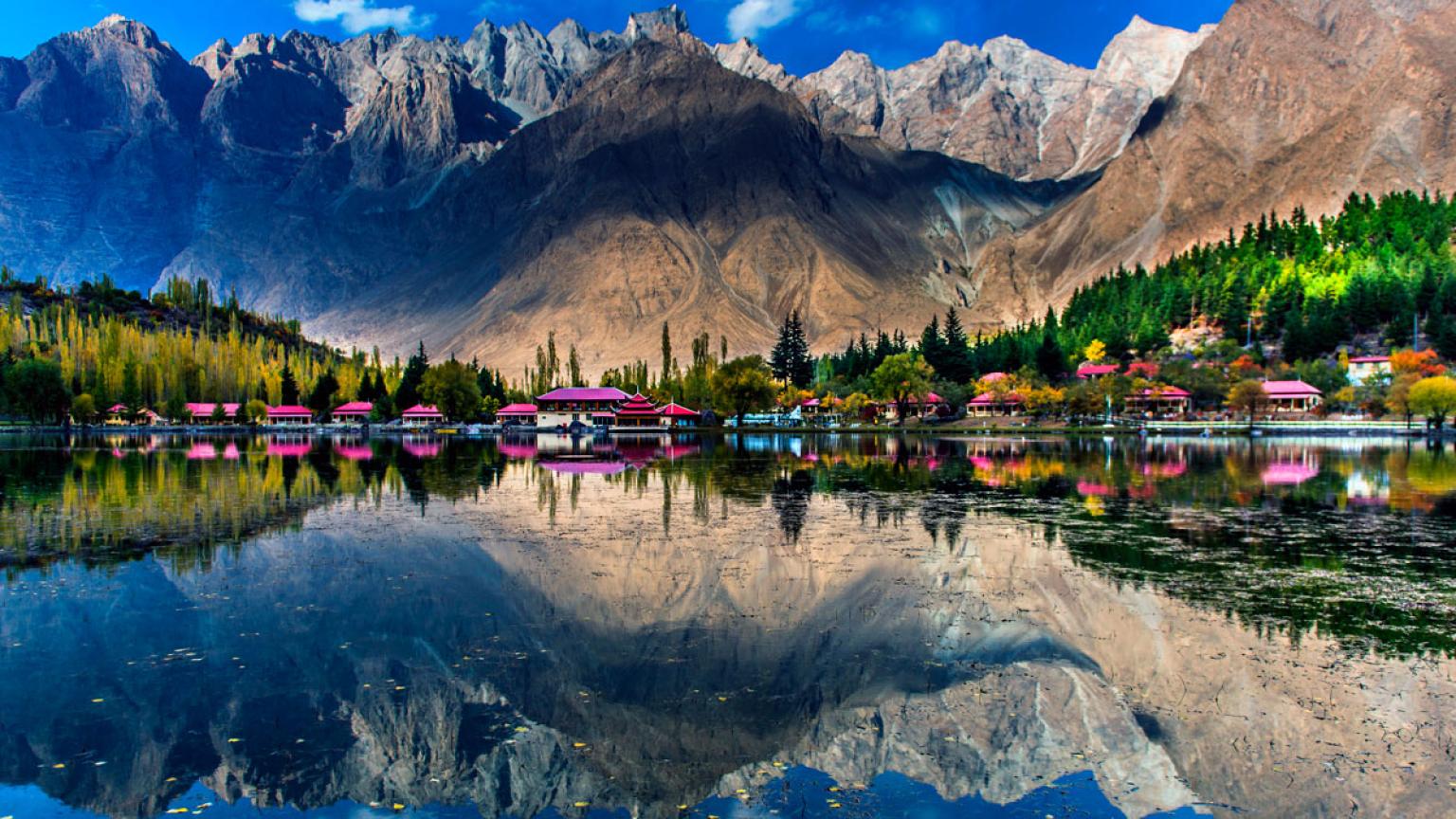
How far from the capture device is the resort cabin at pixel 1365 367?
Result: 112 m

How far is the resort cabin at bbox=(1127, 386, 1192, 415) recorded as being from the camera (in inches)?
4464

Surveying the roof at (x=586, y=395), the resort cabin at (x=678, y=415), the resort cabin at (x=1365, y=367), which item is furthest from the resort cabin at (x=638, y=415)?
the resort cabin at (x=1365, y=367)

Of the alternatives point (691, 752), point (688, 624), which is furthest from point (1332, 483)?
point (691, 752)

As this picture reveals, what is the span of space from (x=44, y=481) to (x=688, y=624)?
3894 centimetres

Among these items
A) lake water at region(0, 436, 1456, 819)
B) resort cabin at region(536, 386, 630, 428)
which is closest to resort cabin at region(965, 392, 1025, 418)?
resort cabin at region(536, 386, 630, 428)

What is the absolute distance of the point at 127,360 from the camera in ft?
427

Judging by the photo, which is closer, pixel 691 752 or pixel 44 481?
pixel 691 752

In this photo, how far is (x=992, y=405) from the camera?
12725 cm

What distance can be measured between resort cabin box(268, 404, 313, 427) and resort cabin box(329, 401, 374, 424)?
143 inches

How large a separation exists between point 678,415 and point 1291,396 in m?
71.6

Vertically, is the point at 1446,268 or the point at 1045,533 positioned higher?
the point at 1446,268

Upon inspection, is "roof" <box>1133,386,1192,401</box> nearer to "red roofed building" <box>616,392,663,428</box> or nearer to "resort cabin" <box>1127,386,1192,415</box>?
"resort cabin" <box>1127,386,1192,415</box>

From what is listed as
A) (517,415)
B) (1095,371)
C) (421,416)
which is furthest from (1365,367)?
(421,416)

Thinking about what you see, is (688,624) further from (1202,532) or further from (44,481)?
(44,481)
